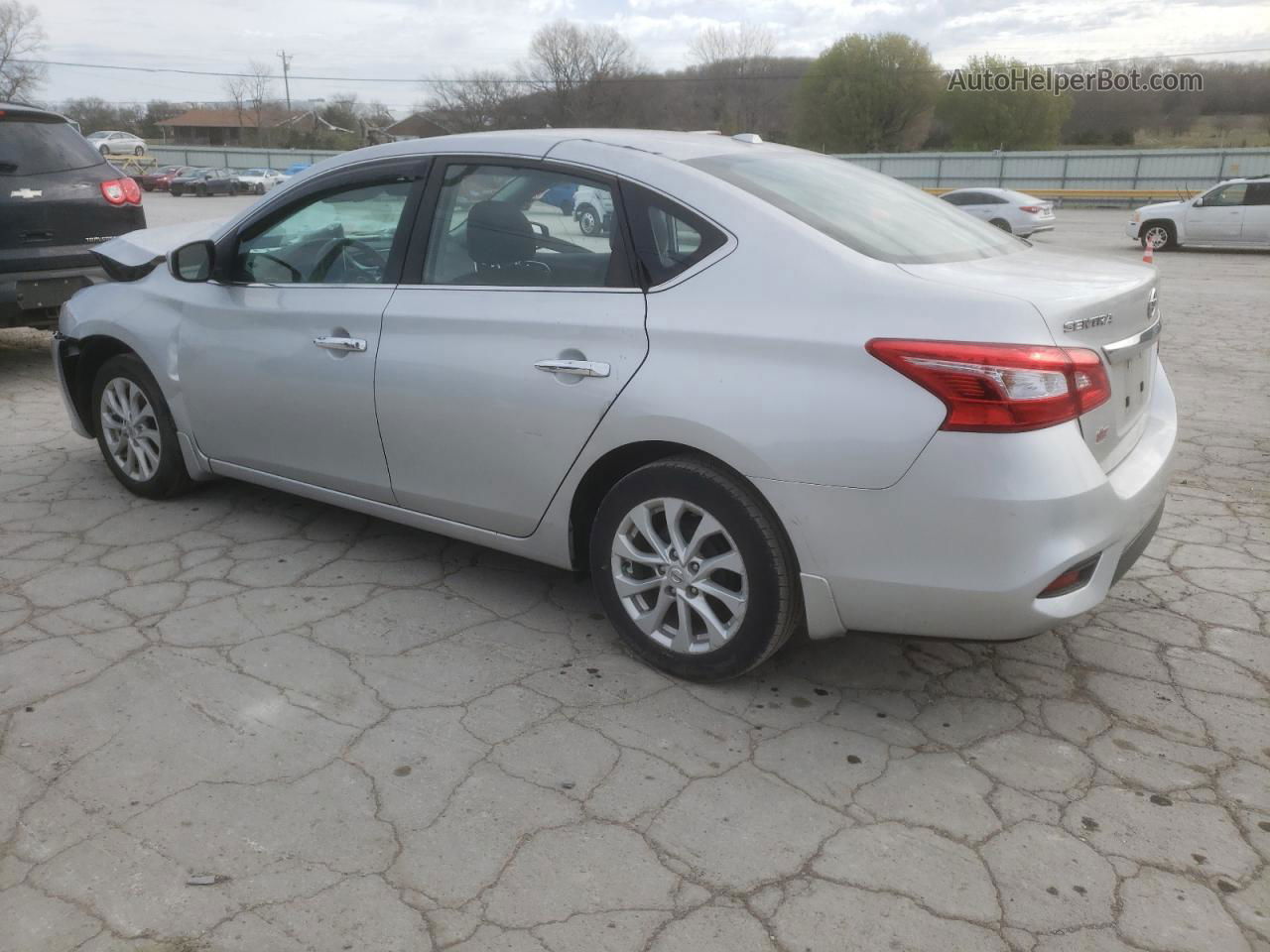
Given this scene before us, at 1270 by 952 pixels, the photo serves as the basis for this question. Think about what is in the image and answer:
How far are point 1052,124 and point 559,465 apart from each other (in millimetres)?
66982

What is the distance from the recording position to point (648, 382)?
113 inches

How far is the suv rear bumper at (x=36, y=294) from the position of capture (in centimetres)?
655

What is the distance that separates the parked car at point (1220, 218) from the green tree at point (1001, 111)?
45064 mm

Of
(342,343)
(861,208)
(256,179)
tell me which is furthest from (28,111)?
(256,179)

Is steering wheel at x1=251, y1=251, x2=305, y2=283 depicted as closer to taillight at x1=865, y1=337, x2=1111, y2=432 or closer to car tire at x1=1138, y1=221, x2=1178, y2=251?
taillight at x1=865, y1=337, x2=1111, y2=432

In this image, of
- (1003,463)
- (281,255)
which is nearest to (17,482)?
(281,255)

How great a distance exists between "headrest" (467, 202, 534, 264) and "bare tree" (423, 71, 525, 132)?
59.5m

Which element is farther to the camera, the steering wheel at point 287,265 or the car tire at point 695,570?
the steering wheel at point 287,265

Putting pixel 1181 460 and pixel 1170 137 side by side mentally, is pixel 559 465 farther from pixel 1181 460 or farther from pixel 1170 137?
pixel 1170 137

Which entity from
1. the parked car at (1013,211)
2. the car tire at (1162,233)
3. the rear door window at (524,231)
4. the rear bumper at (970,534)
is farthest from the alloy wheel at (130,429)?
the parked car at (1013,211)

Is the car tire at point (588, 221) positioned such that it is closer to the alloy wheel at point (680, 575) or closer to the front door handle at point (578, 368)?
the front door handle at point (578, 368)

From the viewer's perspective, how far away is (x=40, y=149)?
6.88 meters

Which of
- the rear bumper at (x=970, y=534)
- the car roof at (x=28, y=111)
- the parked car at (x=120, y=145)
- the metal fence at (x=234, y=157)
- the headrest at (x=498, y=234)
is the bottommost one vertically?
the rear bumper at (x=970, y=534)

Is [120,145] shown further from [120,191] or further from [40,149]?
[40,149]
